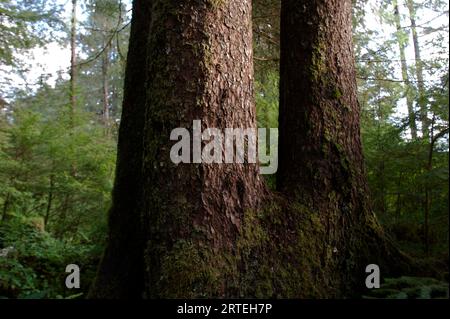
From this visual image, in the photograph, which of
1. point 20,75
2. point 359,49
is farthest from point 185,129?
point 20,75

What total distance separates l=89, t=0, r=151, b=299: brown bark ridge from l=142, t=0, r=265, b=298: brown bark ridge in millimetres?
713

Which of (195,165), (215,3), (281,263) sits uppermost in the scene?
(215,3)

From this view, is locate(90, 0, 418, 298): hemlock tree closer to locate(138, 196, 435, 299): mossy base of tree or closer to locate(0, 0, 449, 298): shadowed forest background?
locate(138, 196, 435, 299): mossy base of tree

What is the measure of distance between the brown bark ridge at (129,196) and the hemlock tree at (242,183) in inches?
0.6

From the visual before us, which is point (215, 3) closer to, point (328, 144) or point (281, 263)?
point (328, 144)

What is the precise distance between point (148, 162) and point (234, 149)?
68 centimetres

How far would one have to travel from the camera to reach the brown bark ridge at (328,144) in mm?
3311

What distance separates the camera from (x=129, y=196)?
154 inches

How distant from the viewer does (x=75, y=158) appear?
7.66 meters

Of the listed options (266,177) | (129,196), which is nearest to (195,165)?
(129,196)

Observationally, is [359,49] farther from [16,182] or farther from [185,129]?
[16,182]

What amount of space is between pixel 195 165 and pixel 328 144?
4.11 ft

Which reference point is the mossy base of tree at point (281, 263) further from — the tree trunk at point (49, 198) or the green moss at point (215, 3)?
the tree trunk at point (49, 198)

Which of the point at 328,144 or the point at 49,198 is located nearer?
the point at 328,144
